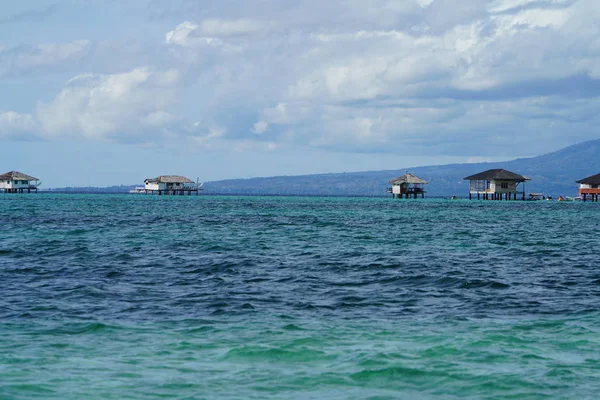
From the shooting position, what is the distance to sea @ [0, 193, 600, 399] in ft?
30.3

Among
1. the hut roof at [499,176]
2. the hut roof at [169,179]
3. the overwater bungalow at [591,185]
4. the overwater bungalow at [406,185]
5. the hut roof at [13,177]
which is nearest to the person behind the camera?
the overwater bungalow at [591,185]

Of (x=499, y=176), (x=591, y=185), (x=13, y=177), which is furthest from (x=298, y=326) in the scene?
(x=13, y=177)

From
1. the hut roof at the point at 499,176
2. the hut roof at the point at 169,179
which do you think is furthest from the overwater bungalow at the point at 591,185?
the hut roof at the point at 169,179

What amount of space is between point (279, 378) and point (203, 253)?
54.6 ft

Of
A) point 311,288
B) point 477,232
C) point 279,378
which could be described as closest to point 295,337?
point 279,378

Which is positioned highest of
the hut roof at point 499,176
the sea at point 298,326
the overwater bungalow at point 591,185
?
the hut roof at point 499,176

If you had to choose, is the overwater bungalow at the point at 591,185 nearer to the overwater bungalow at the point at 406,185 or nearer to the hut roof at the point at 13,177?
the overwater bungalow at the point at 406,185

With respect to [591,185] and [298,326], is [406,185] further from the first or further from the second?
[298,326]

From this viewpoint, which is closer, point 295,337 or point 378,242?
point 295,337

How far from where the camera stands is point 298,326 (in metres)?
12.4

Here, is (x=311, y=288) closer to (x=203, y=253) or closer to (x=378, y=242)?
(x=203, y=253)

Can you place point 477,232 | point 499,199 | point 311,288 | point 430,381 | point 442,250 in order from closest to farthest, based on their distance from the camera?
1. point 430,381
2. point 311,288
3. point 442,250
4. point 477,232
5. point 499,199

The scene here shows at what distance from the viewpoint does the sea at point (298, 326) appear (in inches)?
364

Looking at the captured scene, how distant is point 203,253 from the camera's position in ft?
84.7
